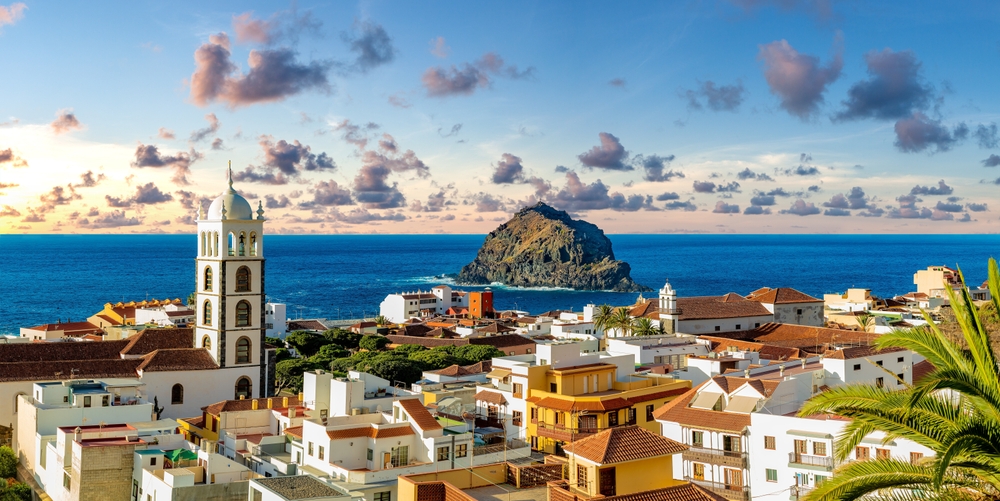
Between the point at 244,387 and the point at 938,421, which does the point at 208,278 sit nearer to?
the point at 244,387

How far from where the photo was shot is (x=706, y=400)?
33938mm

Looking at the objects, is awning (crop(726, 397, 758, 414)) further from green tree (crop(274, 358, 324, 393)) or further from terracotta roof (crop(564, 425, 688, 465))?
green tree (crop(274, 358, 324, 393))

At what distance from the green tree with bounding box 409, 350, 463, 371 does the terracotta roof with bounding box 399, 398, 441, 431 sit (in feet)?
81.4

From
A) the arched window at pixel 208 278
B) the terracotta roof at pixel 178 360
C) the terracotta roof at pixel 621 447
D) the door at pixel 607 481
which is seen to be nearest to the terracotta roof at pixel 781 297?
the arched window at pixel 208 278

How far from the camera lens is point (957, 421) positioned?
1038 cm

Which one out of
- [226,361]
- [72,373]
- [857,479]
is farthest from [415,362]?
[857,479]

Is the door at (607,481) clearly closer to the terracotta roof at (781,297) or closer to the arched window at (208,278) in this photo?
the arched window at (208,278)

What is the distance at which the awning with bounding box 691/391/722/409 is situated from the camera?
3359cm

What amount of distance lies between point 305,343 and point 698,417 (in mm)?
47467

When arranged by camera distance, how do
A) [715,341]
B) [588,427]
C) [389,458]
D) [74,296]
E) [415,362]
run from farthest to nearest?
1. [74,296]
2. [715,341]
3. [415,362]
4. [588,427]
5. [389,458]

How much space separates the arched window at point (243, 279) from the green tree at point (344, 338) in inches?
1267

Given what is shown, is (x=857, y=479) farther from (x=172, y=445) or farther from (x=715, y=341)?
(x=715, y=341)

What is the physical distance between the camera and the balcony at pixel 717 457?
3038cm

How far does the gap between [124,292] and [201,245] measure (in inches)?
5470
